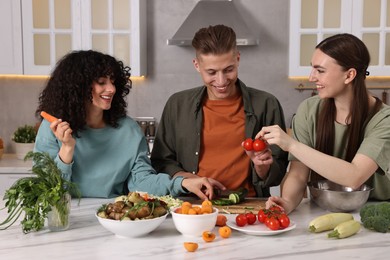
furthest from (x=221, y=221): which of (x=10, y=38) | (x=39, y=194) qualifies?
(x=10, y=38)

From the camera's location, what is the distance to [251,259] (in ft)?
5.62

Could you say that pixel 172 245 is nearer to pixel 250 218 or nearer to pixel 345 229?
pixel 250 218

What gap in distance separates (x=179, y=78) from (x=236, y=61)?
2.33 m

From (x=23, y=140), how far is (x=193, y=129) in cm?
222

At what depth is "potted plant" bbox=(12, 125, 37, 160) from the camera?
14.5ft

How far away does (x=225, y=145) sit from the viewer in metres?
2.65

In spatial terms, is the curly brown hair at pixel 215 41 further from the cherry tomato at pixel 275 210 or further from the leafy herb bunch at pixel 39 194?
the leafy herb bunch at pixel 39 194

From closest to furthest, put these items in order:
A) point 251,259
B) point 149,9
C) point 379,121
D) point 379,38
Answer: point 251,259 < point 379,121 < point 379,38 < point 149,9

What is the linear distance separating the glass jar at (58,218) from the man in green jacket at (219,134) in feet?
2.29

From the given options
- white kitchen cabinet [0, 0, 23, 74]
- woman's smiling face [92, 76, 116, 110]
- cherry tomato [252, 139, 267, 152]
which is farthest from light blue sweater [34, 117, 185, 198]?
white kitchen cabinet [0, 0, 23, 74]

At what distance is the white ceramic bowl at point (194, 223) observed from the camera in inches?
74.6

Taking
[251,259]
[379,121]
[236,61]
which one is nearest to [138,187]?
[236,61]

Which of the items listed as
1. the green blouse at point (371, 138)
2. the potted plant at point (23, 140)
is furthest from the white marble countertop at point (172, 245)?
the potted plant at point (23, 140)

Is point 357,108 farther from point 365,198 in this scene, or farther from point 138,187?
point 138,187
